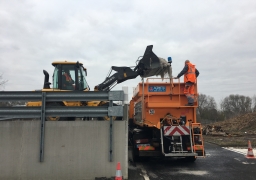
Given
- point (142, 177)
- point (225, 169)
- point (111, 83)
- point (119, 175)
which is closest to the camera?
point (119, 175)

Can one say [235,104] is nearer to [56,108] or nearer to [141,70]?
[141,70]

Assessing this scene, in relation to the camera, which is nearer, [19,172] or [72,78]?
[19,172]

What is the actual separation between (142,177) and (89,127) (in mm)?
2099

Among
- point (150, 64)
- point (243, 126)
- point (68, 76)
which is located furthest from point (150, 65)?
point (243, 126)

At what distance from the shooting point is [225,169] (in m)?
8.72

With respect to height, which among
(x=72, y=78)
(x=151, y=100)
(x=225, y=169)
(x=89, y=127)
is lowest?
(x=225, y=169)

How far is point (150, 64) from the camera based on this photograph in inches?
348

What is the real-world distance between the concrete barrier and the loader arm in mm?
2773

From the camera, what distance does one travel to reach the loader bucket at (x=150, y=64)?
884cm

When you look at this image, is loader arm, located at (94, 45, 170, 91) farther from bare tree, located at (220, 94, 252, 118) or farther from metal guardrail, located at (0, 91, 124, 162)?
bare tree, located at (220, 94, 252, 118)

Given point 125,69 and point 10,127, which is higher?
point 125,69

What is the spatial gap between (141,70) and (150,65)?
1.34ft

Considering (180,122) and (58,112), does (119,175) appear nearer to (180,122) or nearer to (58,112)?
(58,112)

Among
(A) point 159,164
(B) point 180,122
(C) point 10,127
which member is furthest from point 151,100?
(C) point 10,127
